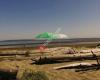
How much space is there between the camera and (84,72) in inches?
607

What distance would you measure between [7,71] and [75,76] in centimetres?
458

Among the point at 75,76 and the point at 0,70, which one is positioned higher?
the point at 0,70

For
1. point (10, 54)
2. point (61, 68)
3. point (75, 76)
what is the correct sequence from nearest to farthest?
1. point (75, 76)
2. point (61, 68)
3. point (10, 54)

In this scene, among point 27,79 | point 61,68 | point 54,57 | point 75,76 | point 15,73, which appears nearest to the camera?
point 27,79

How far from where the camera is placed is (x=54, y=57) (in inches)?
792

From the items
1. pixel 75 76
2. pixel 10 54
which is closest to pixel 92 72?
pixel 75 76

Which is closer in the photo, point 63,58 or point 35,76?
point 35,76

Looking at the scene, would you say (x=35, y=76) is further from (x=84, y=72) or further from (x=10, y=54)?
(x=10, y=54)

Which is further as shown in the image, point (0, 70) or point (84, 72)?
point (84, 72)

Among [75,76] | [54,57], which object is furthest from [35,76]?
[54,57]

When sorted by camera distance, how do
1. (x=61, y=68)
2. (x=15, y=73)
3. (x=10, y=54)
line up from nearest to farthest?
(x=15, y=73)
(x=61, y=68)
(x=10, y=54)

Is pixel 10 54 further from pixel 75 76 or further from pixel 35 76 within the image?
pixel 35 76

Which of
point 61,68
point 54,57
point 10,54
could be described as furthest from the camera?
point 10,54

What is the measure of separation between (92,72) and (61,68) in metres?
2.44
